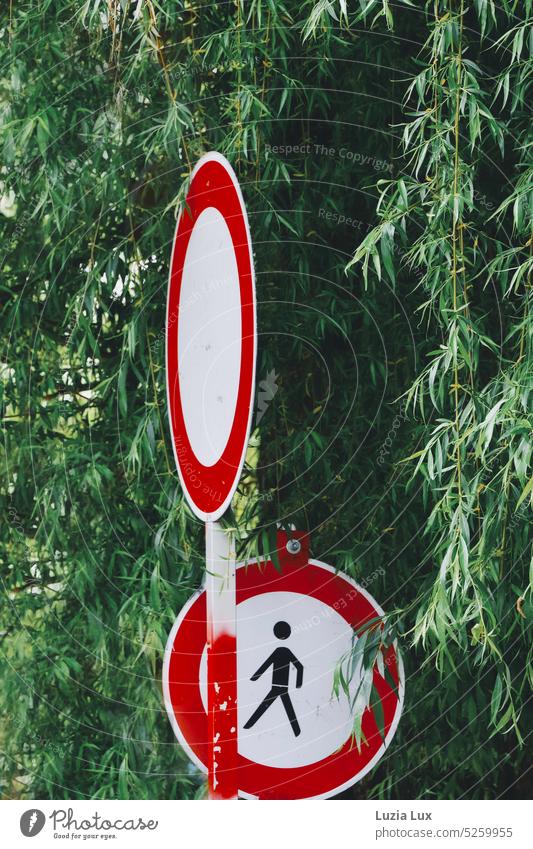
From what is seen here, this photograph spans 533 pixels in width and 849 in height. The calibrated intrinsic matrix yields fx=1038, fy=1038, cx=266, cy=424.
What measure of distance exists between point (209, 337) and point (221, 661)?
1.65ft

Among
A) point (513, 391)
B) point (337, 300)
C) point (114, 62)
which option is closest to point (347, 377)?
point (337, 300)

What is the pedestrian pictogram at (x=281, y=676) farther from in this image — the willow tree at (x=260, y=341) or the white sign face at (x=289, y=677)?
the willow tree at (x=260, y=341)

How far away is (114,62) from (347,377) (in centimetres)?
100

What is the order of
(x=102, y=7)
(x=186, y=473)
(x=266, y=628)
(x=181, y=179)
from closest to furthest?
(x=186, y=473) → (x=266, y=628) → (x=102, y=7) → (x=181, y=179)

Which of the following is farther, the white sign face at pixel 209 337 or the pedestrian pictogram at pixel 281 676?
the pedestrian pictogram at pixel 281 676

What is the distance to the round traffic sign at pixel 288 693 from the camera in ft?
6.25

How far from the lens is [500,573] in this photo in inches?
79.1

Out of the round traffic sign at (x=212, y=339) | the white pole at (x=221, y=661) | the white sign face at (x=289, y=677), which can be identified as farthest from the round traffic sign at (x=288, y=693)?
the round traffic sign at (x=212, y=339)

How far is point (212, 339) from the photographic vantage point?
1.60 m

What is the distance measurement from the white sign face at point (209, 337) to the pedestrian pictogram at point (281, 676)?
48 centimetres

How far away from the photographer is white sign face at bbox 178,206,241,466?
1.56m

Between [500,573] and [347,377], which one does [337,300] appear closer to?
[347,377]

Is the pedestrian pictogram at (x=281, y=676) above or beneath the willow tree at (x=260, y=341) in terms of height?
beneath

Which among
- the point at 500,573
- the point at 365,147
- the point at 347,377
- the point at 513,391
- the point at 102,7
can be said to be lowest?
the point at 500,573
